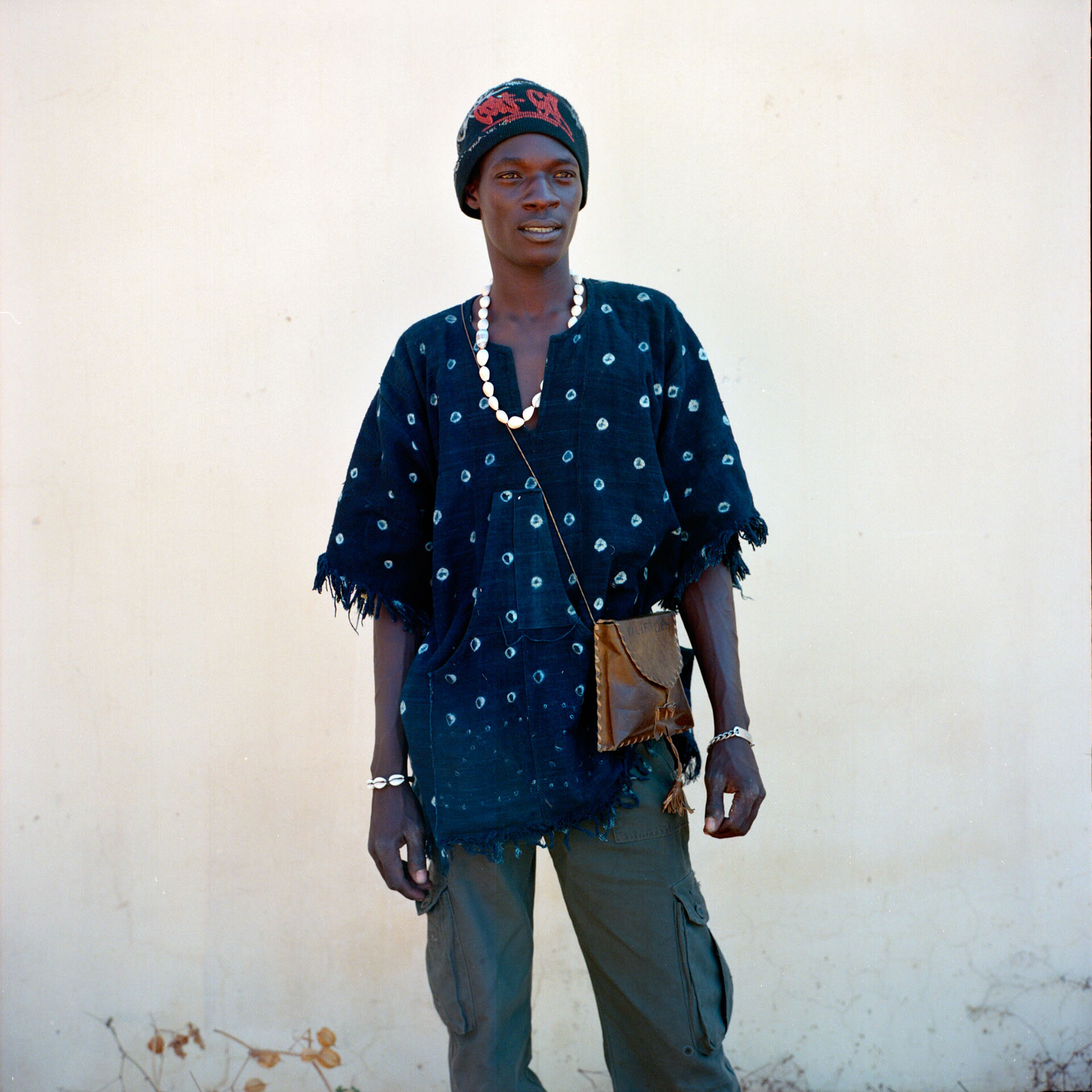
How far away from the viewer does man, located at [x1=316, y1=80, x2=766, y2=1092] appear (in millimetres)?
1784

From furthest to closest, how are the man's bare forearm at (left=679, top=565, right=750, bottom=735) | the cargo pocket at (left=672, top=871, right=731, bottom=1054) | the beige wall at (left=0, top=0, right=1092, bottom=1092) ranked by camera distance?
the beige wall at (left=0, top=0, right=1092, bottom=1092) → the man's bare forearm at (left=679, top=565, right=750, bottom=735) → the cargo pocket at (left=672, top=871, right=731, bottom=1054)

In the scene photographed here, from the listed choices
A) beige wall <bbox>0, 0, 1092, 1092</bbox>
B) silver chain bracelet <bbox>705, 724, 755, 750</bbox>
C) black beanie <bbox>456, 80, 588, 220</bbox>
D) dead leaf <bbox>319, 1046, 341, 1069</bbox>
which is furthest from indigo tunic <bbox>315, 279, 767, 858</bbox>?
dead leaf <bbox>319, 1046, 341, 1069</bbox>

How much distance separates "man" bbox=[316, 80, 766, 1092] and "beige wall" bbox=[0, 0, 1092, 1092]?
0.90m

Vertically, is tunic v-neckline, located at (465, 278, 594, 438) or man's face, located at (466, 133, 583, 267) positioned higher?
man's face, located at (466, 133, 583, 267)

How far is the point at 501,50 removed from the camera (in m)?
2.75

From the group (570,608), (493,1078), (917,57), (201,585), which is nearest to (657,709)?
(570,608)

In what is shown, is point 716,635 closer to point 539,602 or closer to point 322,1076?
point 539,602

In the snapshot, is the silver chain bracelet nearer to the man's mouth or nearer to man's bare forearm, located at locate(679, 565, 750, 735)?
man's bare forearm, located at locate(679, 565, 750, 735)

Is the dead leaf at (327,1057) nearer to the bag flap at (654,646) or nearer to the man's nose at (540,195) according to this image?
the bag flap at (654,646)

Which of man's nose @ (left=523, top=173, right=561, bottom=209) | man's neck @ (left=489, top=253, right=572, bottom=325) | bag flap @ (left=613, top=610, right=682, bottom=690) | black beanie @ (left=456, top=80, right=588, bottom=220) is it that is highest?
black beanie @ (left=456, top=80, right=588, bottom=220)

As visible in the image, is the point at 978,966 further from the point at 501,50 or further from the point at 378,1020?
the point at 501,50

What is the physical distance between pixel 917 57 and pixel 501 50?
1.06 m

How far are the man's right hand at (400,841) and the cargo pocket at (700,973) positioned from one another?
0.44 metres

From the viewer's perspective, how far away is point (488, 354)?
1.92m
